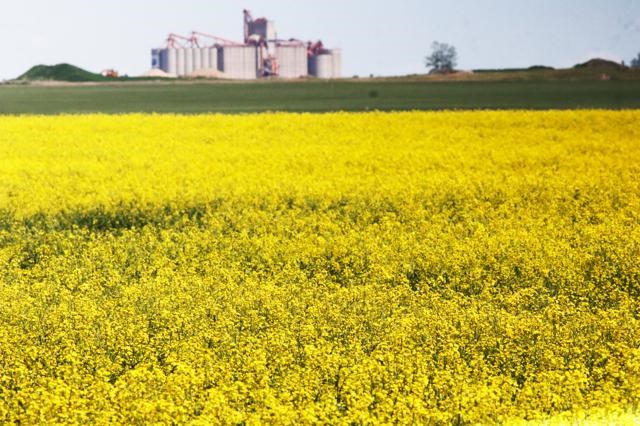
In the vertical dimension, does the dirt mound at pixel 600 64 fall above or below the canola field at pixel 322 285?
above

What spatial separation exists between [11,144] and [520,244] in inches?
768

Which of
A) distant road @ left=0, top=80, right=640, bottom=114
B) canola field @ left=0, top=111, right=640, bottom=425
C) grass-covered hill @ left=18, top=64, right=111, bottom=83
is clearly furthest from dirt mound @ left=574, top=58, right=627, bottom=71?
canola field @ left=0, top=111, right=640, bottom=425

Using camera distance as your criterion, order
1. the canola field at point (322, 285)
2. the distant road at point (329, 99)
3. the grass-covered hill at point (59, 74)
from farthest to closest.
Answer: the grass-covered hill at point (59, 74)
the distant road at point (329, 99)
the canola field at point (322, 285)

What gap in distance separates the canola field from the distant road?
74.9 feet

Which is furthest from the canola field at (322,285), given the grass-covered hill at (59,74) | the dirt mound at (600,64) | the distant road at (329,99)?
the grass-covered hill at (59,74)

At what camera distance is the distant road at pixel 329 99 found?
50.0 metres

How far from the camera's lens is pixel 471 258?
14.5 meters

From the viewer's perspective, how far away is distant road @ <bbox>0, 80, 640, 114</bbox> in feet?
Result: 164

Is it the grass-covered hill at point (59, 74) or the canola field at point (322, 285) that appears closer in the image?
the canola field at point (322, 285)

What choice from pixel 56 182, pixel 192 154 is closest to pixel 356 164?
pixel 192 154

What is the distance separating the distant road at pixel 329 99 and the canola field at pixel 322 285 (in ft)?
74.9

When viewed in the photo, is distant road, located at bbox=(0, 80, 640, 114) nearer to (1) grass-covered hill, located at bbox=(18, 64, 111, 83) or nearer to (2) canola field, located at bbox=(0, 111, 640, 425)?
(2) canola field, located at bbox=(0, 111, 640, 425)

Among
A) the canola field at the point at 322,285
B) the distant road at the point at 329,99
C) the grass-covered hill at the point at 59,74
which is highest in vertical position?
the grass-covered hill at the point at 59,74

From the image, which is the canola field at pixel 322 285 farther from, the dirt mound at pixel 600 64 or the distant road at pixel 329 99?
the dirt mound at pixel 600 64
